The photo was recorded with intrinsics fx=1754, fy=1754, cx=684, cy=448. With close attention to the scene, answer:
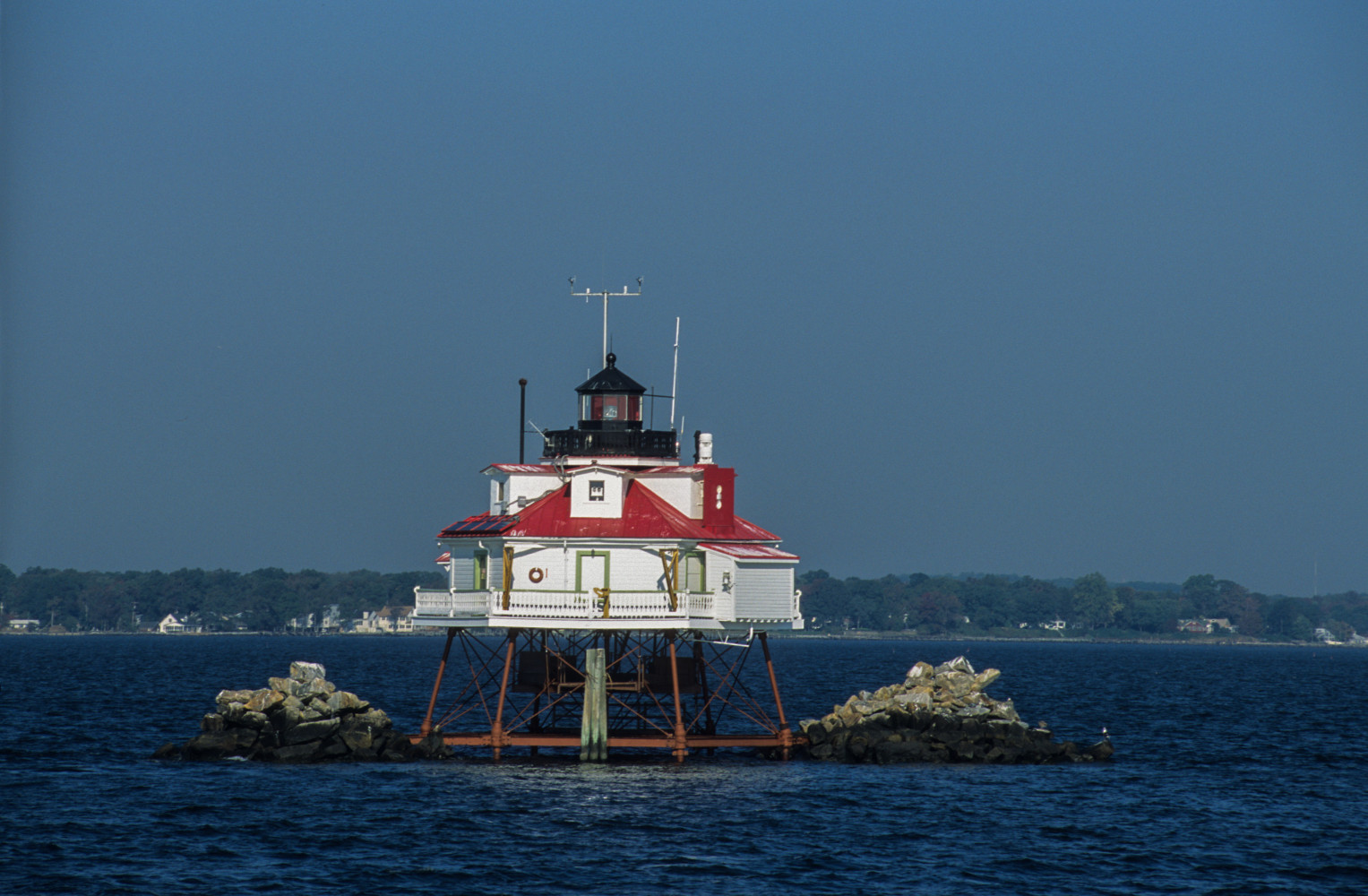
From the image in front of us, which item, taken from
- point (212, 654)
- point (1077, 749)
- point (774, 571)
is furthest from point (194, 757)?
point (212, 654)

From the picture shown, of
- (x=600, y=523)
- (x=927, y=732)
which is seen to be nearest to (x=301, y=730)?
(x=600, y=523)

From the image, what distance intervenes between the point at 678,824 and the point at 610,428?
14.9 metres

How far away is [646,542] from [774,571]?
4725 mm

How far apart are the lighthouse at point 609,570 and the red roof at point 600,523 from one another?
0.06 m

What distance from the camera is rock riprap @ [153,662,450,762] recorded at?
53.4 m

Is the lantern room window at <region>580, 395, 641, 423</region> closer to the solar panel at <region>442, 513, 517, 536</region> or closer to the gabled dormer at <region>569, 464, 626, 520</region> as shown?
the gabled dormer at <region>569, 464, 626, 520</region>

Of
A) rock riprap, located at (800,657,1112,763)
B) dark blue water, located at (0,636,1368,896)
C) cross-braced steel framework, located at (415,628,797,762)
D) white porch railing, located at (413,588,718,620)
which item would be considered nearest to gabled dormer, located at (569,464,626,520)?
white porch railing, located at (413,588,718,620)

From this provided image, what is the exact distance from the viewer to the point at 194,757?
5453 cm

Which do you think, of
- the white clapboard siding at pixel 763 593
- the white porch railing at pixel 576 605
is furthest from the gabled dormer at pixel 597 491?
the white clapboard siding at pixel 763 593

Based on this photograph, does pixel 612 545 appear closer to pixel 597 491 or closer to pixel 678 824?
pixel 597 491

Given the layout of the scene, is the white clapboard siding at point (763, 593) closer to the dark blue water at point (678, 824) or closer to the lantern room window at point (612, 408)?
the dark blue water at point (678, 824)

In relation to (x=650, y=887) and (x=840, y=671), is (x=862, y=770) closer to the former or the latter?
(x=650, y=887)

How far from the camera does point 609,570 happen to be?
51188 millimetres

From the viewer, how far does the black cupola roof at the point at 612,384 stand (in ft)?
181
